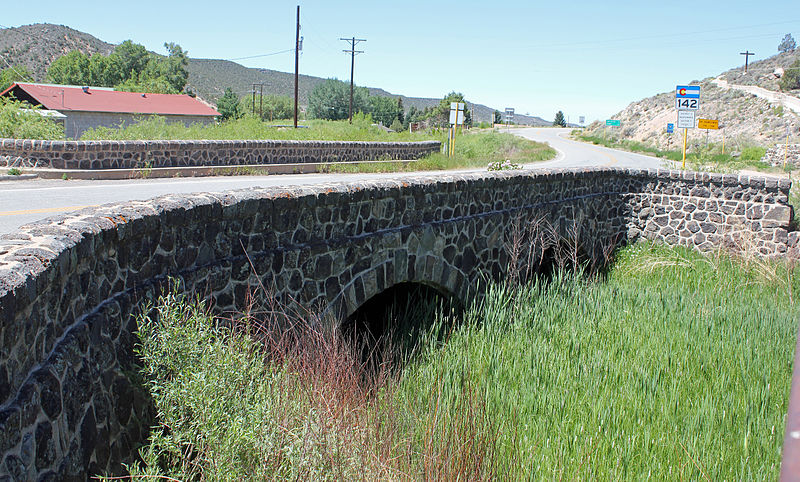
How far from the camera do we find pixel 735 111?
58594 mm

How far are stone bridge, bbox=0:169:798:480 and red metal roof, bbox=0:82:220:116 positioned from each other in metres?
41.6

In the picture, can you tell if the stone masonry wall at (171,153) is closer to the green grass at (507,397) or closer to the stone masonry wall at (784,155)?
the green grass at (507,397)

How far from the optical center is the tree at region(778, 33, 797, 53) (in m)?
81.0

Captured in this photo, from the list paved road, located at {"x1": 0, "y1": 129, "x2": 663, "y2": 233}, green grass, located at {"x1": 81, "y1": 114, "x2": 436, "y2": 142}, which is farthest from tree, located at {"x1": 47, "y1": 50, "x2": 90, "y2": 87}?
paved road, located at {"x1": 0, "y1": 129, "x2": 663, "y2": 233}

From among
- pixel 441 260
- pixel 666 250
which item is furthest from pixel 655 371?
pixel 666 250

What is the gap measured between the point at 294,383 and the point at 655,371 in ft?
13.1

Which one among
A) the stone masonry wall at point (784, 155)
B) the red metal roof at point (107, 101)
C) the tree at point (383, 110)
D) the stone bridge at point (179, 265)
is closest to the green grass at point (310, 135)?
the stone bridge at point (179, 265)

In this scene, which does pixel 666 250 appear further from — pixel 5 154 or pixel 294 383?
pixel 5 154

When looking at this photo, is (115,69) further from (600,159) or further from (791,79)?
(791,79)

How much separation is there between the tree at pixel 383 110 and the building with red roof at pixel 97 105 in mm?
37760

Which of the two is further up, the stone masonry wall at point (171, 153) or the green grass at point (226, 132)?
the green grass at point (226, 132)

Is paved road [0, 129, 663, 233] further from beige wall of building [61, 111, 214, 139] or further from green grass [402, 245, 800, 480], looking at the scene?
beige wall of building [61, 111, 214, 139]

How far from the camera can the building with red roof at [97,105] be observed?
149ft

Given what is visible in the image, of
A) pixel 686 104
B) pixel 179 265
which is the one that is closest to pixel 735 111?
pixel 686 104
